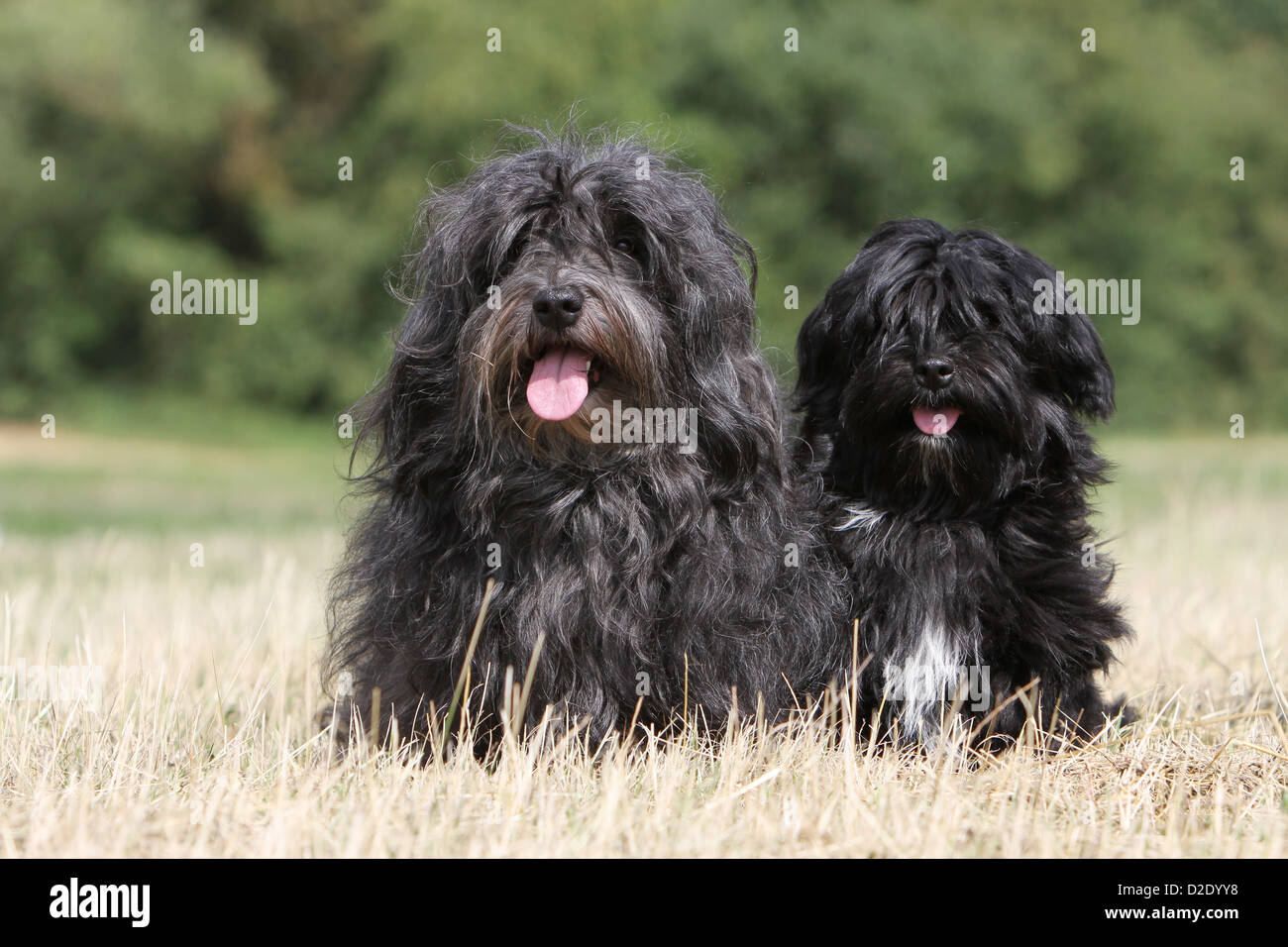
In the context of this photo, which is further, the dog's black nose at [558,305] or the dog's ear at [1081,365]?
the dog's ear at [1081,365]

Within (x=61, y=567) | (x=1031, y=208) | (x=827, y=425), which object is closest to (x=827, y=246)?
(x=1031, y=208)

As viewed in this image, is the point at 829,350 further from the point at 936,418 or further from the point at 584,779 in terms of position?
the point at 584,779

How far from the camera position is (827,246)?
23969 millimetres

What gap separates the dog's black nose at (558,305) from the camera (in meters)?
3.53

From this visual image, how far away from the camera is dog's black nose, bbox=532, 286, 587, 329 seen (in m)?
3.53

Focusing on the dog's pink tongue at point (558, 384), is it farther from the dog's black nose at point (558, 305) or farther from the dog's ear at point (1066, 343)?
the dog's ear at point (1066, 343)

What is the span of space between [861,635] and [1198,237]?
91.5 ft

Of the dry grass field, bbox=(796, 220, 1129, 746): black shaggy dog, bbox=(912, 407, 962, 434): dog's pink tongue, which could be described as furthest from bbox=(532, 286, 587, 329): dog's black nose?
the dry grass field

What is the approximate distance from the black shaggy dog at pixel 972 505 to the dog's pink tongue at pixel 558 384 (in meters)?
0.89

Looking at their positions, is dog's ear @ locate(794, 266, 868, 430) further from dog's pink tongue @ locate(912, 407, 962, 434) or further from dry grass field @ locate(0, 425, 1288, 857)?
dry grass field @ locate(0, 425, 1288, 857)

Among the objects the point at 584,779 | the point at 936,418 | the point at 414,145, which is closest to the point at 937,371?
the point at 936,418

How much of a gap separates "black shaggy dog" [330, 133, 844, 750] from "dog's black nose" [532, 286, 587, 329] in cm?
7

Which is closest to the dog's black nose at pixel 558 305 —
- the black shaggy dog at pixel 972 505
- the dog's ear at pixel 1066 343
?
the black shaggy dog at pixel 972 505

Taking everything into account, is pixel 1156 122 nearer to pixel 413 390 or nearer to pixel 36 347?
pixel 36 347
